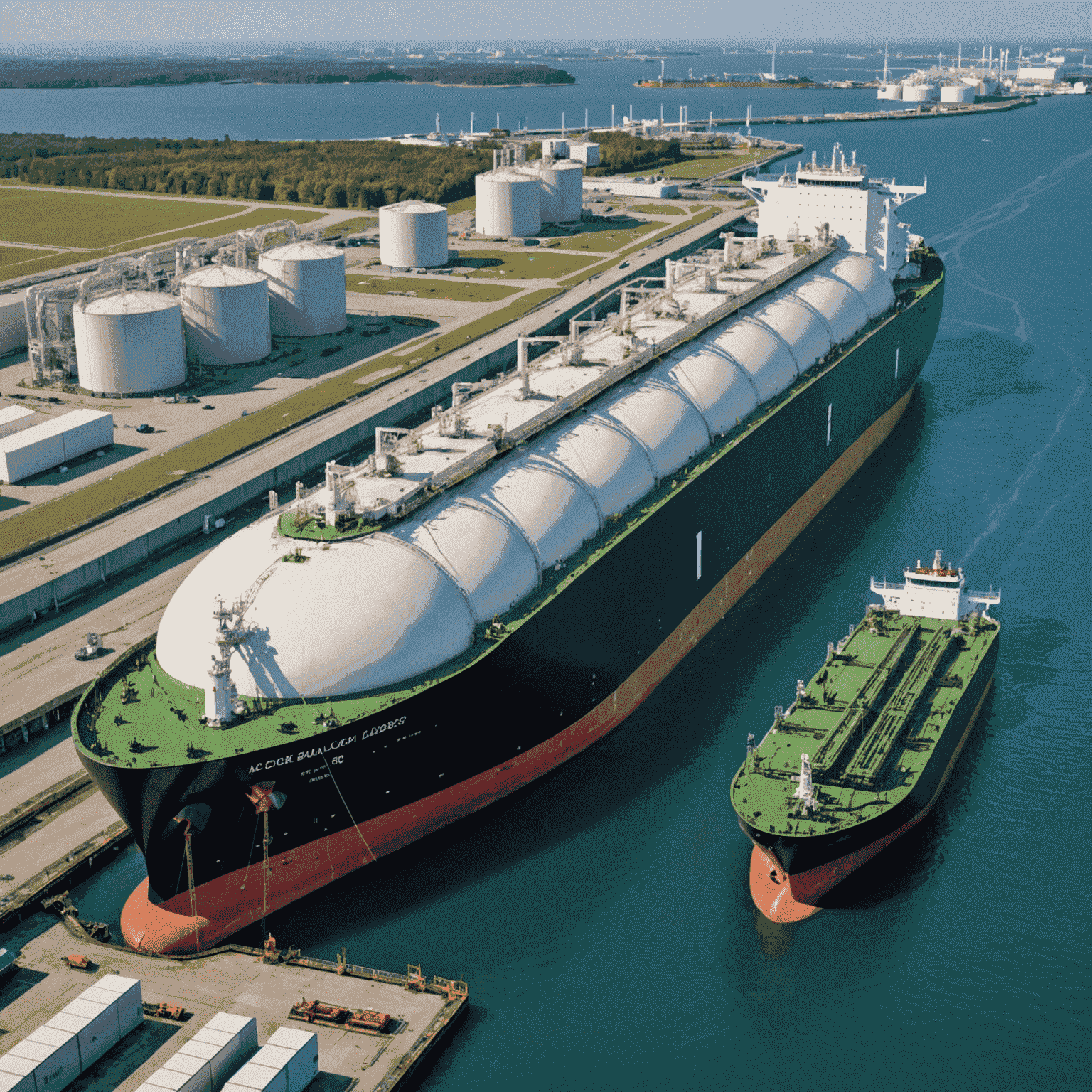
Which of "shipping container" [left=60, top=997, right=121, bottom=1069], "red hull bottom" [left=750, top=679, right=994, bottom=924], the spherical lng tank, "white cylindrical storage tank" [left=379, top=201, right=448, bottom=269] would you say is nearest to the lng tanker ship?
"shipping container" [left=60, top=997, right=121, bottom=1069]

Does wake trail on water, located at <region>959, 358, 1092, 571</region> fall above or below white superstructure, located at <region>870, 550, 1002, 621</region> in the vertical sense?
below

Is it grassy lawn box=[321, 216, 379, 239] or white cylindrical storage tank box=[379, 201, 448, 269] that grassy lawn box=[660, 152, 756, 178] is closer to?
grassy lawn box=[321, 216, 379, 239]

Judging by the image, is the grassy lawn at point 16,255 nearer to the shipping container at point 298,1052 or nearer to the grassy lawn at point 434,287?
the grassy lawn at point 434,287

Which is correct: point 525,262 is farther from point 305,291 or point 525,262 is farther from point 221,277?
point 221,277

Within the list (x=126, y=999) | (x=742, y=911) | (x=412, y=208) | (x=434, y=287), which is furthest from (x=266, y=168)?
(x=126, y=999)

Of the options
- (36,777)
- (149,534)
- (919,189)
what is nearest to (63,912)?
(36,777)

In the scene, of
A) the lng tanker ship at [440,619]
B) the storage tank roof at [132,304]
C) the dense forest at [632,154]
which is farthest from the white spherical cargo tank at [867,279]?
the dense forest at [632,154]

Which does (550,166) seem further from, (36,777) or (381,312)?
(36,777)
